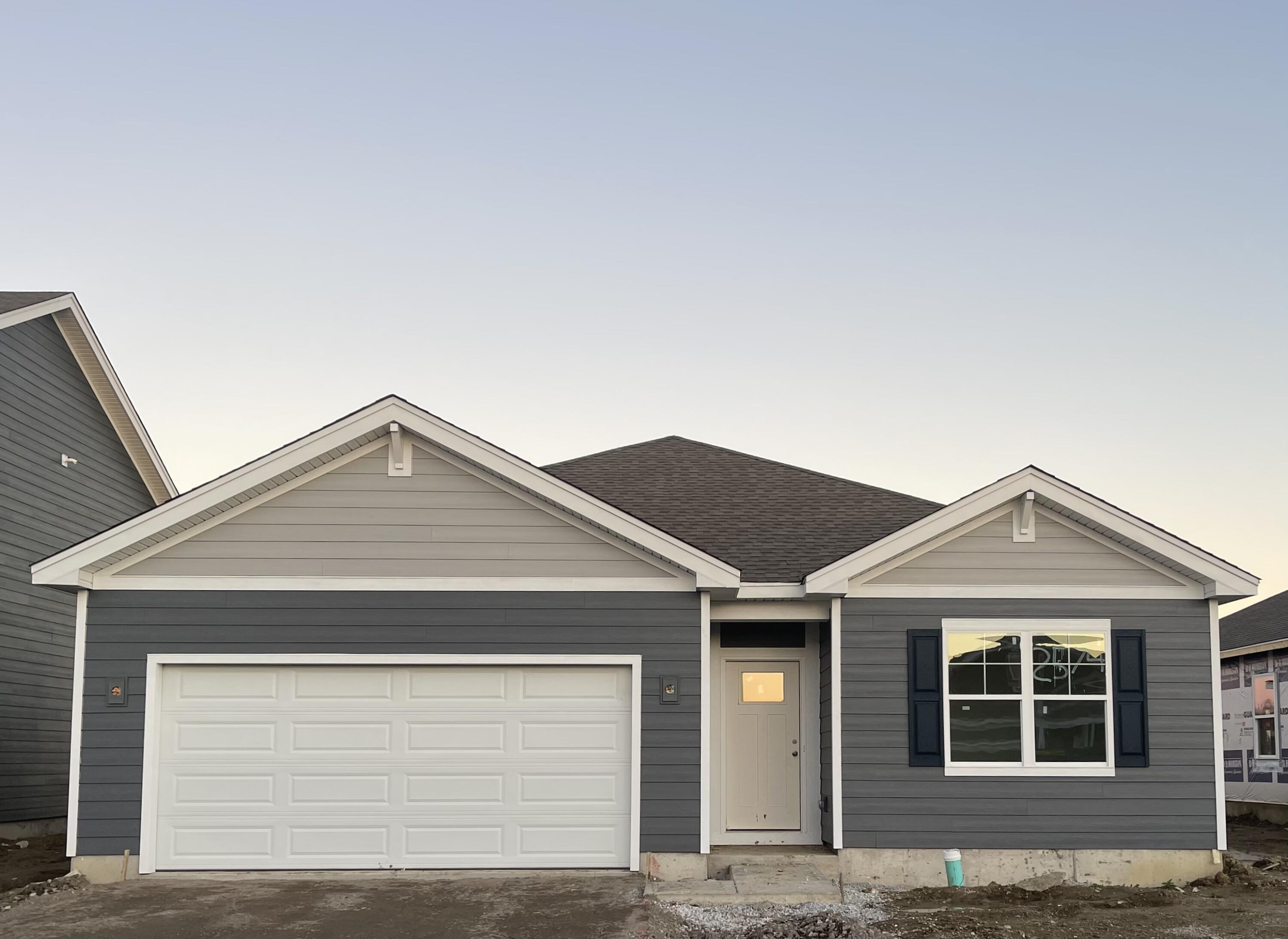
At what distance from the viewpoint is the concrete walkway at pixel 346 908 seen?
9219mm

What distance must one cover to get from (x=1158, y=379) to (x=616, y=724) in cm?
1017

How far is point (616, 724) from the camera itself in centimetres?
1149

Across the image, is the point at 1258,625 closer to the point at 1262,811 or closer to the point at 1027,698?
the point at 1262,811

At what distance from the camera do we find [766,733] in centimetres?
1283

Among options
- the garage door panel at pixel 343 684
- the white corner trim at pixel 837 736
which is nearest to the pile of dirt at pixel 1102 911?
the white corner trim at pixel 837 736

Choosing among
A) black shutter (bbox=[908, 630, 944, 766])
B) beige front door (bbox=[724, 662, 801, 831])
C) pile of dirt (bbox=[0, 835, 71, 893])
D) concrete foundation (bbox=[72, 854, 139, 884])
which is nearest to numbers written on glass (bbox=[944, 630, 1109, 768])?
black shutter (bbox=[908, 630, 944, 766])

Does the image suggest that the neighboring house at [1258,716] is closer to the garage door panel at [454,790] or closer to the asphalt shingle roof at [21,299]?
the garage door panel at [454,790]

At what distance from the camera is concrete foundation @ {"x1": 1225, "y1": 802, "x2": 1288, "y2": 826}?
18594mm

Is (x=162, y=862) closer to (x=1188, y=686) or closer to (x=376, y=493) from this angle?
(x=376, y=493)

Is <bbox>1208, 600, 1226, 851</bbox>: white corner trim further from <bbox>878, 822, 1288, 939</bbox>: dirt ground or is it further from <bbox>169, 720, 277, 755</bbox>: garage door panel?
<bbox>169, 720, 277, 755</bbox>: garage door panel

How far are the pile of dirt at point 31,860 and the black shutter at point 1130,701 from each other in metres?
10.3

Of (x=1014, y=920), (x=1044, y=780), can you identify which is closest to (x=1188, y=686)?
(x=1044, y=780)

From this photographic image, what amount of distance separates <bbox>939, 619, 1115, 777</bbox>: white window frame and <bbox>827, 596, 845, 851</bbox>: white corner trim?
1005 millimetres

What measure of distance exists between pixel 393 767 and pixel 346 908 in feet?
5.57
